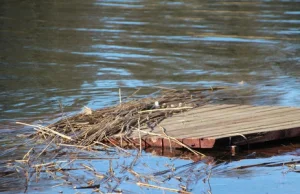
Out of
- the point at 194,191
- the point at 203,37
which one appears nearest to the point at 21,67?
the point at 203,37

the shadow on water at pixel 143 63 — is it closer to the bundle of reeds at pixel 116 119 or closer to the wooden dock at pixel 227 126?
the wooden dock at pixel 227 126

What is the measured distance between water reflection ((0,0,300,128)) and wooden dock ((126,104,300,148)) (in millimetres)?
1020

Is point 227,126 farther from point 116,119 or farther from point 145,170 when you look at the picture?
point 145,170

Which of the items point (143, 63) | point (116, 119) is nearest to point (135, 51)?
point (143, 63)

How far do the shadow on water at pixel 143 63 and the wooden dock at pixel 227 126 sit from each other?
20 cm

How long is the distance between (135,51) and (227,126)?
5765 mm

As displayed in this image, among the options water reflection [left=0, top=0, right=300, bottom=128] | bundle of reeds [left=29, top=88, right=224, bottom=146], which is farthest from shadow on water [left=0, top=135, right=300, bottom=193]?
water reflection [left=0, top=0, right=300, bottom=128]

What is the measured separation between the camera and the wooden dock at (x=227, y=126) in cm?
738

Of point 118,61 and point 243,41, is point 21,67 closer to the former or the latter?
point 118,61

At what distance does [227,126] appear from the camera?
25.4ft

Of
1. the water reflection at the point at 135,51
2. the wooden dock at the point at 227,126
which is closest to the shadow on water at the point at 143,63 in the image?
the water reflection at the point at 135,51

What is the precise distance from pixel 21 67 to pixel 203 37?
4.35 meters

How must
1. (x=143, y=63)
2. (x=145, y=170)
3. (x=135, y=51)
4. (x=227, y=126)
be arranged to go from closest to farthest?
(x=145, y=170) < (x=227, y=126) < (x=143, y=63) < (x=135, y=51)

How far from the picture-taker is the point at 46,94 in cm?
991
